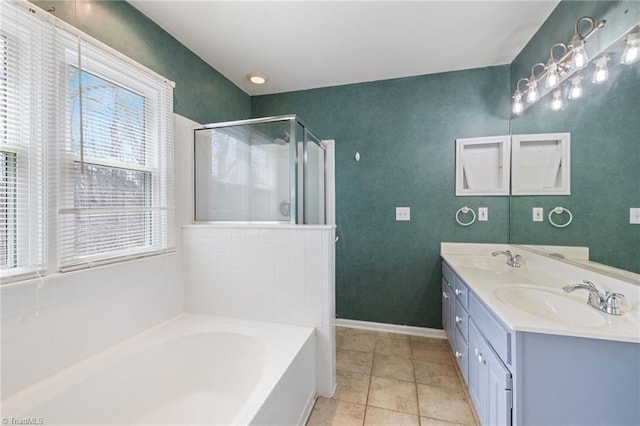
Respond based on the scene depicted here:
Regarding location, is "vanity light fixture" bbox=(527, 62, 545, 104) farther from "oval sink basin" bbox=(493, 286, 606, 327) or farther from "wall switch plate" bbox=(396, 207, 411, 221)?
"oval sink basin" bbox=(493, 286, 606, 327)

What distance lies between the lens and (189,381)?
5.21ft

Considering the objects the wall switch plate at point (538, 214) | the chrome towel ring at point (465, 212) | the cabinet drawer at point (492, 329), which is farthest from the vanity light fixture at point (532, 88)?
the cabinet drawer at point (492, 329)

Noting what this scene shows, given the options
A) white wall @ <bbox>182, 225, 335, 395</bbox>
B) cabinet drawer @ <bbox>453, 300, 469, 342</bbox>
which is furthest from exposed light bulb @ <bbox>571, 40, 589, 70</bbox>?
white wall @ <bbox>182, 225, 335, 395</bbox>

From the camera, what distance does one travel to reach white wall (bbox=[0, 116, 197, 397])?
3.59 ft

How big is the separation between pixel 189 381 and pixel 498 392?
5.52 feet

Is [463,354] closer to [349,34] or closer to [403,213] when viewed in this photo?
[403,213]

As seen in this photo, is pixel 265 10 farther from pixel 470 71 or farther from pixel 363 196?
pixel 470 71

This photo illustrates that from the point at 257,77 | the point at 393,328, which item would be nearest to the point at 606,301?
the point at 393,328

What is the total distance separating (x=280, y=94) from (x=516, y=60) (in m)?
2.22

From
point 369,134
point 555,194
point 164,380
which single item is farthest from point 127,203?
point 555,194

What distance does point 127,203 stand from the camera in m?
1.59

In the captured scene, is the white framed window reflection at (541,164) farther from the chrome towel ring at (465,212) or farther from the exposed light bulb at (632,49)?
the exposed light bulb at (632,49)

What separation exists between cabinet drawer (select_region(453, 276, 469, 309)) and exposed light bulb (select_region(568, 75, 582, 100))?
1.30 metres

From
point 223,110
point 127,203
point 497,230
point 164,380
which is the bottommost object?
point 164,380
